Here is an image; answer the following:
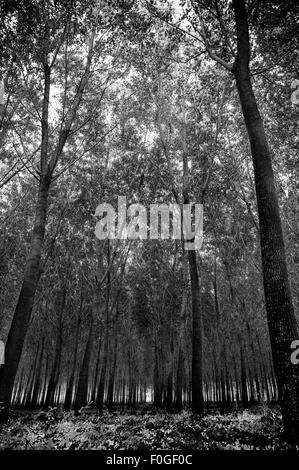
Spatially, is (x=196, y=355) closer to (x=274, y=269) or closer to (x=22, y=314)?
(x=22, y=314)

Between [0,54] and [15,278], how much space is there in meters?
15.0

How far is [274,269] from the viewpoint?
6.14 m

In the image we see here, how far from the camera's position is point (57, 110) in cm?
1305

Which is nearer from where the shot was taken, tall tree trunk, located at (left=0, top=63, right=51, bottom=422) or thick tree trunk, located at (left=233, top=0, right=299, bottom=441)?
thick tree trunk, located at (left=233, top=0, right=299, bottom=441)

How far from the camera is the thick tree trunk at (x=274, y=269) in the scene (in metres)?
5.45

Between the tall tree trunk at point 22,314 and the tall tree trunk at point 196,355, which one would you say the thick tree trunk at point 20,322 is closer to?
the tall tree trunk at point 22,314

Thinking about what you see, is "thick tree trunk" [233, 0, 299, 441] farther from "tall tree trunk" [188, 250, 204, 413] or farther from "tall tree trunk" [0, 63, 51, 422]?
"tall tree trunk" [188, 250, 204, 413]

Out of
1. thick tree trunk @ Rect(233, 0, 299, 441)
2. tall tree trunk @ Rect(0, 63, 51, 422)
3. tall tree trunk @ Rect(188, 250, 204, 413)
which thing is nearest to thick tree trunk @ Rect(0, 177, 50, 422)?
tall tree trunk @ Rect(0, 63, 51, 422)

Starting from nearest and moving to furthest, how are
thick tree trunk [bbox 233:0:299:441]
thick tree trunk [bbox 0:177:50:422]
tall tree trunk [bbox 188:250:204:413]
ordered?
thick tree trunk [bbox 233:0:299:441] < thick tree trunk [bbox 0:177:50:422] < tall tree trunk [bbox 188:250:204:413]

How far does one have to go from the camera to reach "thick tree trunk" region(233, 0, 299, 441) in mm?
5453

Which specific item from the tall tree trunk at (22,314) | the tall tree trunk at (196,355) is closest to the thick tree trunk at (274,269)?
the tall tree trunk at (22,314)

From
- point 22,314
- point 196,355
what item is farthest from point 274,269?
point 196,355

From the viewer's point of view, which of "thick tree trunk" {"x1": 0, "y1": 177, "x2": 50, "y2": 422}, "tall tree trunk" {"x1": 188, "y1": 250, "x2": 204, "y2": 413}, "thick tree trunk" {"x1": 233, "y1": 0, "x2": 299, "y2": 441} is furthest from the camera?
"tall tree trunk" {"x1": 188, "y1": 250, "x2": 204, "y2": 413}
